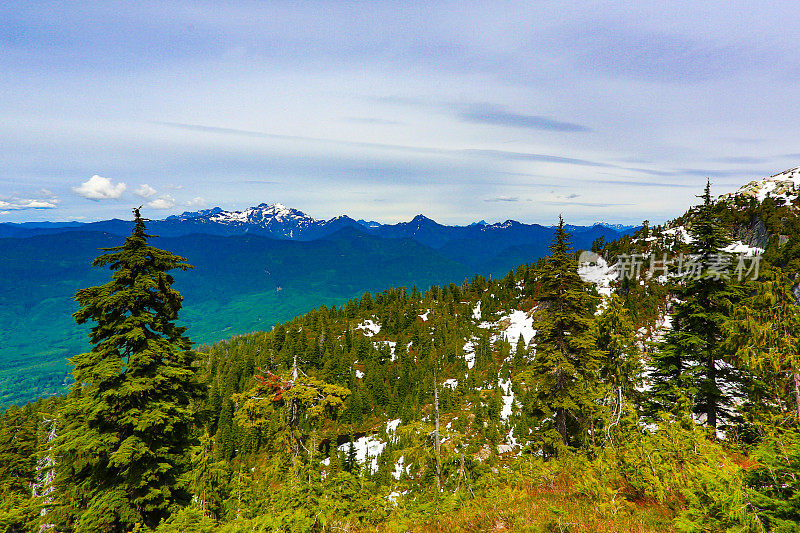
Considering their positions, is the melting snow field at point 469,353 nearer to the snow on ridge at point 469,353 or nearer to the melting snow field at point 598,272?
the snow on ridge at point 469,353

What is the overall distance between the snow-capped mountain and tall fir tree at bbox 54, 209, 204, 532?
183 m

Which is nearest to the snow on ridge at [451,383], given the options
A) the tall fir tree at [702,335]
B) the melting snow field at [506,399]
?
the melting snow field at [506,399]

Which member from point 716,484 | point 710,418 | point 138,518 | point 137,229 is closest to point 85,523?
point 138,518

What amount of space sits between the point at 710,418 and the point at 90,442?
2657 centimetres

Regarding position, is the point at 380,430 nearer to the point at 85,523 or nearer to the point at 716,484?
the point at 85,523

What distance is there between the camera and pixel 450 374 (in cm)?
8262

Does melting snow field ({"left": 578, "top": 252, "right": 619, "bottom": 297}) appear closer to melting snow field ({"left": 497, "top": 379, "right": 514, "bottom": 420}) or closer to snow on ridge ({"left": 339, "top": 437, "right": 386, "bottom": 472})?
melting snow field ({"left": 497, "top": 379, "right": 514, "bottom": 420})

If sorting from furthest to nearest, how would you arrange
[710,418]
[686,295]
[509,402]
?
[509,402] → [686,295] → [710,418]

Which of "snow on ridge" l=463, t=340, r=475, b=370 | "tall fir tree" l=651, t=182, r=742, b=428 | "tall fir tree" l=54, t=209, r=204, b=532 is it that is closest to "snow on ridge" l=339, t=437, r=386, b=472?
"snow on ridge" l=463, t=340, r=475, b=370

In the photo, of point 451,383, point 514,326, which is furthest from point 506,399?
point 514,326

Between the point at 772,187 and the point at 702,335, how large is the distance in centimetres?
20020

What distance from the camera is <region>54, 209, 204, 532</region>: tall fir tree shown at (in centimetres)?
1212

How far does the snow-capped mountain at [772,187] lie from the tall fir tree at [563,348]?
164519mm

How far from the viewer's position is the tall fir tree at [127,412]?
477 inches
